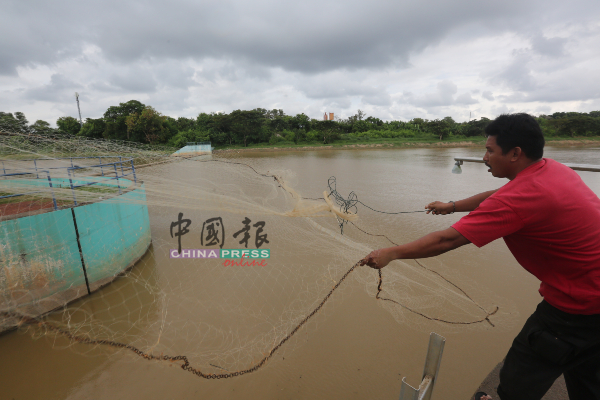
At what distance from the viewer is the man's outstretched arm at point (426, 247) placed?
4.65ft

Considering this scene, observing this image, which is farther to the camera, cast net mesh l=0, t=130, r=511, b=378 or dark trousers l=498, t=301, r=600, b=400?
cast net mesh l=0, t=130, r=511, b=378

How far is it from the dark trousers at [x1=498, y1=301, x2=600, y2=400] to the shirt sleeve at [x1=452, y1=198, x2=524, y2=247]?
0.67 metres

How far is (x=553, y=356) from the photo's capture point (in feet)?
4.87

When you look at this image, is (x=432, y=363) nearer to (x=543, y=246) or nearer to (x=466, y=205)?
(x=543, y=246)

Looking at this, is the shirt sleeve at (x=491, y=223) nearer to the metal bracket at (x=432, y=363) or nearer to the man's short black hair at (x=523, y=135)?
the man's short black hair at (x=523, y=135)

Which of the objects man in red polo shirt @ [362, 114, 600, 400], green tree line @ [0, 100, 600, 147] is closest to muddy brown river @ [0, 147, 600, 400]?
man in red polo shirt @ [362, 114, 600, 400]

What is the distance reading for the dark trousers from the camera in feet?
4.79

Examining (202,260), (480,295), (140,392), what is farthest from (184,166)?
(480,295)

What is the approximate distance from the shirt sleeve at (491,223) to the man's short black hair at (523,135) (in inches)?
15.9

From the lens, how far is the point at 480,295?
4.28 metres

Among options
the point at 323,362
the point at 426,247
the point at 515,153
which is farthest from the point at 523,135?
the point at 323,362

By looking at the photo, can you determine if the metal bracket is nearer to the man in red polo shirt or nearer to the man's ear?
the man in red polo shirt

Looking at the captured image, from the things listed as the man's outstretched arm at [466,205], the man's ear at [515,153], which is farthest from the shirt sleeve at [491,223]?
the man's outstretched arm at [466,205]

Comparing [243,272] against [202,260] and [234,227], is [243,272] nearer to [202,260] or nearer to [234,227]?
[202,260]
